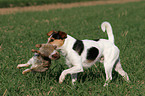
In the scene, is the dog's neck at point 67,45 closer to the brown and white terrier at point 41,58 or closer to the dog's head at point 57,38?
the dog's head at point 57,38

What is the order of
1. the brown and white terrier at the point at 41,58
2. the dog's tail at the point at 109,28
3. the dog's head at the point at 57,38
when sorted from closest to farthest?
the brown and white terrier at the point at 41,58
the dog's head at the point at 57,38
the dog's tail at the point at 109,28

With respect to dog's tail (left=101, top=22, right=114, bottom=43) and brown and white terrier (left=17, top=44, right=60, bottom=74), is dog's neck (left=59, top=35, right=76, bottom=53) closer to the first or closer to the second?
brown and white terrier (left=17, top=44, right=60, bottom=74)

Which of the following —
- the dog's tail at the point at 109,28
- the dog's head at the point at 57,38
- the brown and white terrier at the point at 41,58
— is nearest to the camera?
the brown and white terrier at the point at 41,58

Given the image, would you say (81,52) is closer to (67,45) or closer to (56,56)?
(67,45)

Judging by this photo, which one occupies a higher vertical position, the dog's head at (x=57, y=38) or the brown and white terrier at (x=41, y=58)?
the dog's head at (x=57, y=38)

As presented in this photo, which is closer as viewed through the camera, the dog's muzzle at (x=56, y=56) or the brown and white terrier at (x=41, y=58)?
the dog's muzzle at (x=56, y=56)

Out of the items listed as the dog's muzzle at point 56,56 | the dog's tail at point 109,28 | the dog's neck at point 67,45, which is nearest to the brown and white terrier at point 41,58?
the dog's muzzle at point 56,56

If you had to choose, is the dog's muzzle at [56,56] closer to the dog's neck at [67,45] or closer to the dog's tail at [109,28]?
the dog's neck at [67,45]

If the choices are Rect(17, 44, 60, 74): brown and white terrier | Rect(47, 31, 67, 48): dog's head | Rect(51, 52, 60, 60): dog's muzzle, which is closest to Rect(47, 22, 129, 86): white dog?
Rect(47, 31, 67, 48): dog's head

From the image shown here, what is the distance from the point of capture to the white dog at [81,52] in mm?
3182

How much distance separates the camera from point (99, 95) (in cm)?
318

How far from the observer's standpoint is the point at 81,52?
3379 mm

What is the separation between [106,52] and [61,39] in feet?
3.19

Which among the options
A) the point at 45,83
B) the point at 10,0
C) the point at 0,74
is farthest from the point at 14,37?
the point at 10,0
